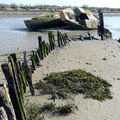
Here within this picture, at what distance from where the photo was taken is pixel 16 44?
25781 mm

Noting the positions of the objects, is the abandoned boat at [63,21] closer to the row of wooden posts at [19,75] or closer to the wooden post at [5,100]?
the row of wooden posts at [19,75]

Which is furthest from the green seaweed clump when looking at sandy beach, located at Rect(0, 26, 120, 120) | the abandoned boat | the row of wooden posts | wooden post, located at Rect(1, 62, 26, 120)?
the abandoned boat

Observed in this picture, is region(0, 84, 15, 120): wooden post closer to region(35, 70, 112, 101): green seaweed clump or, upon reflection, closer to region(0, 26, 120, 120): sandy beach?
region(0, 26, 120, 120): sandy beach

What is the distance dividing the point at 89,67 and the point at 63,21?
2129 centimetres

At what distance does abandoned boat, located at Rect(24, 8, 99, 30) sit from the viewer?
124 ft

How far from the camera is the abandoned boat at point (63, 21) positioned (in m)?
37.7

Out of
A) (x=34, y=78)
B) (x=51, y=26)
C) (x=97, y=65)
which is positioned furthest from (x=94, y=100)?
(x=51, y=26)

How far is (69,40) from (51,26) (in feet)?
35.3

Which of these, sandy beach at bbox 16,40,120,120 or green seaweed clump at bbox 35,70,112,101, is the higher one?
green seaweed clump at bbox 35,70,112,101

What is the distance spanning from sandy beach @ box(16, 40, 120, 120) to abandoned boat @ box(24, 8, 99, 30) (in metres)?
10.6

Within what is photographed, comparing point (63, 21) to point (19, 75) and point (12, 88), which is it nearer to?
point (19, 75)

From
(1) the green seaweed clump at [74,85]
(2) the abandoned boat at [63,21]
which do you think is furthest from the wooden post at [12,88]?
(2) the abandoned boat at [63,21]

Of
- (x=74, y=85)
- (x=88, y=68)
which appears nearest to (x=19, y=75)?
(x=74, y=85)

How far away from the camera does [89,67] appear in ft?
55.9
